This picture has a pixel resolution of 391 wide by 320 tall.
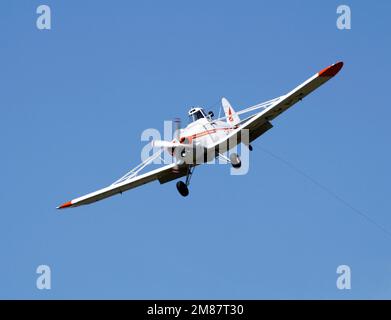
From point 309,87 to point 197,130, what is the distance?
577 cm

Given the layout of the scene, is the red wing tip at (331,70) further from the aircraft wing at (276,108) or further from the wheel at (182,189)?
the wheel at (182,189)

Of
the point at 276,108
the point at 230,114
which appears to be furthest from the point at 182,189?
the point at 230,114

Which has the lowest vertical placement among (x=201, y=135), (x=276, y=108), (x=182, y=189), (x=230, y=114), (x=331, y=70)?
(x=182, y=189)

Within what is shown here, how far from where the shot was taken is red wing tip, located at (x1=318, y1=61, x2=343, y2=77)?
47031 millimetres

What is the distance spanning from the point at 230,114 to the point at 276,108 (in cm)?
552

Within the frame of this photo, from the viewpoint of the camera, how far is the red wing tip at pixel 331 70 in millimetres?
47031

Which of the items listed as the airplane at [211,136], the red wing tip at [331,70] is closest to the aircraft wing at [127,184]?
the airplane at [211,136]

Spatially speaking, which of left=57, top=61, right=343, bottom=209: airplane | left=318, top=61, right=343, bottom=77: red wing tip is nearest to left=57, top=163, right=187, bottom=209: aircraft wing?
left=57, top=61, right=343, bottom=209: airplane

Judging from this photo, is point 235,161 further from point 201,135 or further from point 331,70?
point 331,70

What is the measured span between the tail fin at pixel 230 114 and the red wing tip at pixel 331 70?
19.8 feet

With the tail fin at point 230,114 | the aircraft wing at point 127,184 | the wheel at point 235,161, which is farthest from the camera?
the tail fin at point 230,114

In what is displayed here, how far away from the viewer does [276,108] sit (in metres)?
49.1

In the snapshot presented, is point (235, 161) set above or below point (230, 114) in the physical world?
below
